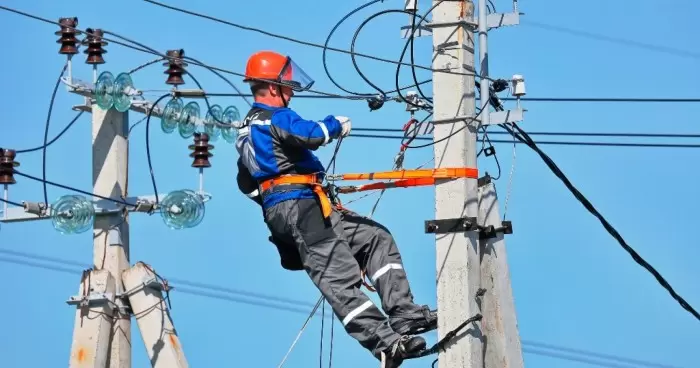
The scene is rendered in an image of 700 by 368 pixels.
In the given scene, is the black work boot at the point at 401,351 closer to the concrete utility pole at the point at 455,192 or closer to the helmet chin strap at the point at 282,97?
the concrete utility pole at the point at 455,192

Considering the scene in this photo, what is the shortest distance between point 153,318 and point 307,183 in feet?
15.7

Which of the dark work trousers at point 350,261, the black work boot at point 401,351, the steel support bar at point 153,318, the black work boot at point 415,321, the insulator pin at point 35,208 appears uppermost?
the insulator pin at point 35,208

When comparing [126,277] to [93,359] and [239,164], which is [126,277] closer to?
[93,359]

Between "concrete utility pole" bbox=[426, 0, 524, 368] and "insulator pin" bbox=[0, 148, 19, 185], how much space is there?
5476 millimetres

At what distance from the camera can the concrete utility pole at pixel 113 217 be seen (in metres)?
16.6

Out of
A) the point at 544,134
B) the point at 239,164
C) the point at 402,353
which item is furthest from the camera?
the point at 544,134

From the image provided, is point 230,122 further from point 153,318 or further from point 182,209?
point 153,318

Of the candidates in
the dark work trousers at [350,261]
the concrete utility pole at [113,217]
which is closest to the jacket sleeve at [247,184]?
the dark work trousers at [350,261]

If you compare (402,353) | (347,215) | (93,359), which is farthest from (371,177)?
(93,359)

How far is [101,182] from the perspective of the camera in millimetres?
16766

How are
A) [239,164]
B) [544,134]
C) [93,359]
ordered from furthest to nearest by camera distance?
[93,359] → [544,134] → [239,164]

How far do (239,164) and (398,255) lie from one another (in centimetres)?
122

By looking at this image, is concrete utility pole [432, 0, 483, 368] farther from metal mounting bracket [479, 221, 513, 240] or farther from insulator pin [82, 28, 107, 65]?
insulator pin [82, 28, 107, 65]

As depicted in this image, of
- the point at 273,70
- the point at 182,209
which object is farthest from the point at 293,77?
the point at 182,209
